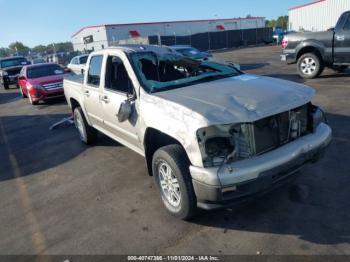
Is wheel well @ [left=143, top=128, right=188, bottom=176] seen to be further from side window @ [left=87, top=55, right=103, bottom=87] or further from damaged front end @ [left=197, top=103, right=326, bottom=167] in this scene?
side window @ [left=87, top=55, right=103, bottom=87]

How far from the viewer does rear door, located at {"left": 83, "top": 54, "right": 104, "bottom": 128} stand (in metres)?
5.09

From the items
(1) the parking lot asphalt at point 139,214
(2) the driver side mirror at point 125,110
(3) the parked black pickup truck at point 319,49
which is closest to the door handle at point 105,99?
(2) the driver side mirror at point 125,110

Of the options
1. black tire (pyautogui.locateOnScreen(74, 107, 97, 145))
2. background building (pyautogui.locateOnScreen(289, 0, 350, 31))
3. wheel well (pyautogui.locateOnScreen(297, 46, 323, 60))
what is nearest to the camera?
black tire (pyautogui.locateOnScreen(74, 107, 97, 145))

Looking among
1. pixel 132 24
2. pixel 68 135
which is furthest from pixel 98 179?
pixel 132 24

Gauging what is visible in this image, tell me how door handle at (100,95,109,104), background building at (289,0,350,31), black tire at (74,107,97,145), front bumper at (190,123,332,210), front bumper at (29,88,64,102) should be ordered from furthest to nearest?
background building at (289,0,350,31), front bumper at (29,88,64,102), black tire at (74,107,97,145), door handle at (100,95,109,104), front bumper at (190,123,332,210)

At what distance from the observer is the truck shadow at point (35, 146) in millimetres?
5934

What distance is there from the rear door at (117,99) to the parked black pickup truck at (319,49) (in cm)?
812

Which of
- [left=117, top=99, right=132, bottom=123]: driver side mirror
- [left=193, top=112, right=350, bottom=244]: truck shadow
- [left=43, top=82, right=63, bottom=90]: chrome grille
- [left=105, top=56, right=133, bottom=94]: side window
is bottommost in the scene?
[left=193, top=112, right=350, bottom=244]: truck shadow

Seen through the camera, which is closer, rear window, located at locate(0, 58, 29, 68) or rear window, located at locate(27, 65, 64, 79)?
rear window, located at locate(27, 65, 64, 79)

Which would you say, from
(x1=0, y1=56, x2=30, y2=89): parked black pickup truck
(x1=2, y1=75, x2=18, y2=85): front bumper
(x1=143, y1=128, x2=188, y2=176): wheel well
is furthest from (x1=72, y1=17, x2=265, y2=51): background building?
(x1=143, y1=128, x2=188, y2=176): wheel well

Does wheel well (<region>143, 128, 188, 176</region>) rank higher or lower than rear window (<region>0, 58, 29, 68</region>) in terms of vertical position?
lower

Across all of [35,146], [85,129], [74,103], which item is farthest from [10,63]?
[85,129]

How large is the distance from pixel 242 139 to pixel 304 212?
3.99 feet

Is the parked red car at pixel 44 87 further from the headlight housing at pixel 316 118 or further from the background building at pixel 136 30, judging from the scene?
the background building at pixel 136 30
